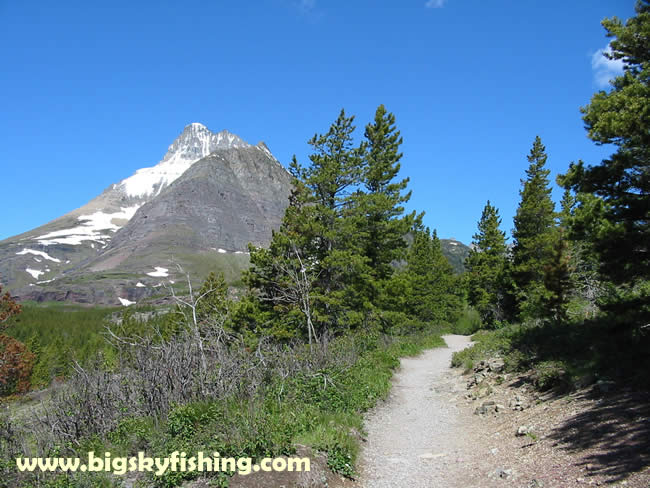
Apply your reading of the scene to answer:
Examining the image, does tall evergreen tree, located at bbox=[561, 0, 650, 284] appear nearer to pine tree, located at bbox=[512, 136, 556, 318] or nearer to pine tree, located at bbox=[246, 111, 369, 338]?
pine tree, located at bbox=[246, 111, 369, 338]

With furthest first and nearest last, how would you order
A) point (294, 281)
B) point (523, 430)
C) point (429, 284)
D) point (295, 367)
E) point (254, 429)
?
1. point (429, 284)
2. point (294, 281)
3. point (295, 367)
4. point (523, 430)
5. point (254, 429)

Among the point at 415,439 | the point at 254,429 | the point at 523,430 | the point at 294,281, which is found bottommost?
the point at 415,439

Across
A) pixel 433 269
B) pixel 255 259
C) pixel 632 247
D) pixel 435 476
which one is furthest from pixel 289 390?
pixel 433 269

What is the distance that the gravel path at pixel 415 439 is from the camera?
6516mm

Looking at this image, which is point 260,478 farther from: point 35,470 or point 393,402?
point 393,402

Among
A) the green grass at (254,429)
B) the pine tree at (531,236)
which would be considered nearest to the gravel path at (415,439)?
the green grass at (254,429)

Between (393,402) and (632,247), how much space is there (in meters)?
6.53

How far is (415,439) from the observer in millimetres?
8453

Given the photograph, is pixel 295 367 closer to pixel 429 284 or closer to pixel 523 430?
pixel 523 430

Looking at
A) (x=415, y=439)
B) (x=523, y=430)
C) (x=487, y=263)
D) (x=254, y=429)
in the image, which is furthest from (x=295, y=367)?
(x=487, y=263)

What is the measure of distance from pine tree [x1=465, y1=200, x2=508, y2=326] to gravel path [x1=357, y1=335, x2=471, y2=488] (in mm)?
27420

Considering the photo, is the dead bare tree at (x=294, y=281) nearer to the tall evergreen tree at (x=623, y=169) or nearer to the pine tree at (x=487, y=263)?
the tall evergreen tree at (x=623, y=169)

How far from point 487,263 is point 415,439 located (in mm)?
35705

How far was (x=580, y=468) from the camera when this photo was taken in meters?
5.30
